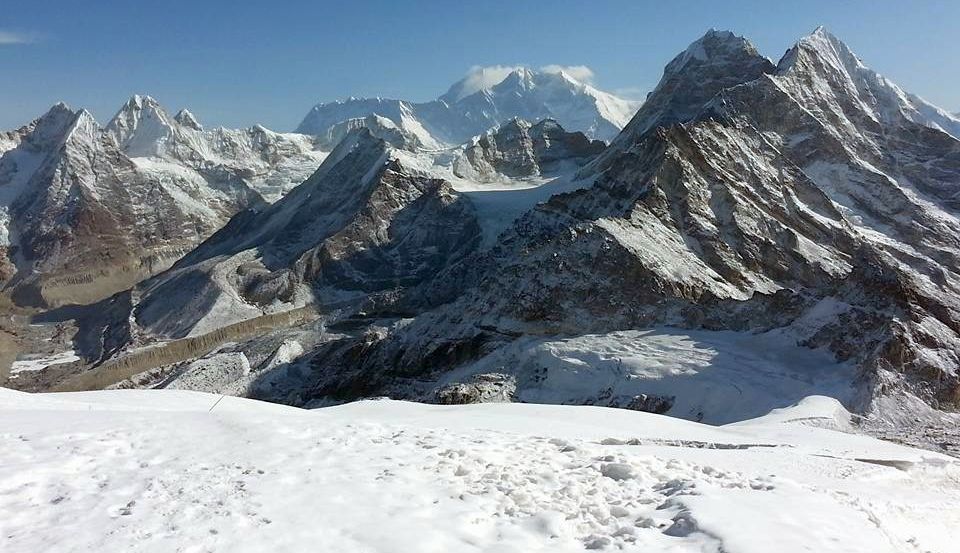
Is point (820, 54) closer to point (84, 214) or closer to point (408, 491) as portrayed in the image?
point (408, 491)

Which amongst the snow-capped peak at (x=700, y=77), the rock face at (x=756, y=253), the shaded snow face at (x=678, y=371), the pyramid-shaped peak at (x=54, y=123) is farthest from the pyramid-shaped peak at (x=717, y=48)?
the pyramid-shaped peak at (x=54, y=123)

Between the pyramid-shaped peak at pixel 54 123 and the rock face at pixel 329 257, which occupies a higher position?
the pyramid-shaped peak at pixel 54 123

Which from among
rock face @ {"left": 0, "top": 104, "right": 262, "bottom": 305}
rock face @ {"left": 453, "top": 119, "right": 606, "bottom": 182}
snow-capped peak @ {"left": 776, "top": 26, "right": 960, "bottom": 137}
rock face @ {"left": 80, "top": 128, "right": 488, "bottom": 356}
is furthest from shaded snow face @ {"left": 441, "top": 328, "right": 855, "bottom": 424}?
rock face @ {"left": 0, "top": 104, "right": 262, "bottom": 305}

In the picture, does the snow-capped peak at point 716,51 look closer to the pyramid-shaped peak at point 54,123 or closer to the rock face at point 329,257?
the rock face at point 329,257

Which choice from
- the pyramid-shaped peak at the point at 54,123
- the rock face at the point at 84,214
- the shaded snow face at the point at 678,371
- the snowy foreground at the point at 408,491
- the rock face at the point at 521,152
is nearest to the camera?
the snowy foreground at the point at 408,491

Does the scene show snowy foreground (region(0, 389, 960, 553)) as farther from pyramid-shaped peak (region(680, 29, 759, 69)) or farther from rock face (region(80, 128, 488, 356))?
pyramid-shaped peak (region(680, 29, 759, 69))


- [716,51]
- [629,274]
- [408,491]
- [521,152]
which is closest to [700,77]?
[716,51]

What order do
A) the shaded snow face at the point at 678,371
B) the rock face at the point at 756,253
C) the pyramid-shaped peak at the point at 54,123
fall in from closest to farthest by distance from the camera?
the shaded snow face at the point at 678,371 < the rock face at the point at 756,253 < the pyramid-shaped peak at the point at 54,123
